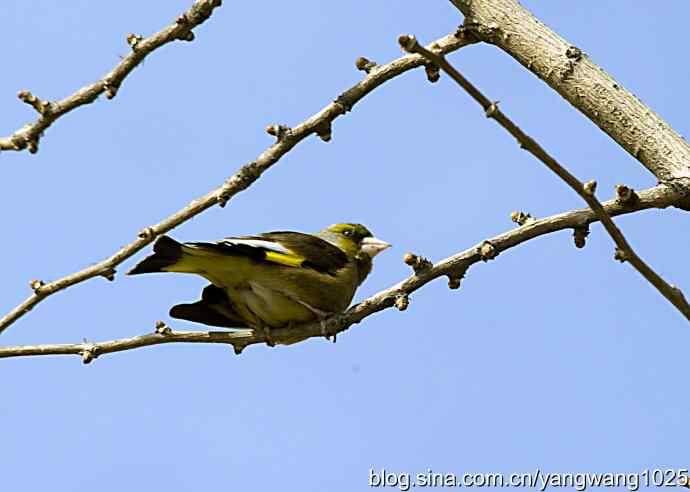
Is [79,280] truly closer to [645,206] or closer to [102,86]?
[102,86]

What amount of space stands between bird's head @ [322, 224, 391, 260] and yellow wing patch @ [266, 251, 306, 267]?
25.5 inches

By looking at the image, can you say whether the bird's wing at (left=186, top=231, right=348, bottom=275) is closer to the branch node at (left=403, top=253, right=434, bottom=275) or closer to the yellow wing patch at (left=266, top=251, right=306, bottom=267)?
the yellow wing patch at (left=266, top=251, right=306, bottom=267)

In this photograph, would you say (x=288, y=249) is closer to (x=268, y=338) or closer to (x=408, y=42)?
(x=268, y=338)

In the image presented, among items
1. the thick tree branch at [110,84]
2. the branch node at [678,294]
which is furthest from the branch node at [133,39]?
the branch node at [678,294]

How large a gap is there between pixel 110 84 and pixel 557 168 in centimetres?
189

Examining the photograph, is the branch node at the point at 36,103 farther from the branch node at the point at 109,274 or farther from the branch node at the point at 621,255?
the branch node at the point at 621,255

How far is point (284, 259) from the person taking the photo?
526 cm

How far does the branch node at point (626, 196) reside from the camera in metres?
3.24

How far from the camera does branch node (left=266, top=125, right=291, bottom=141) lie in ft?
11.9

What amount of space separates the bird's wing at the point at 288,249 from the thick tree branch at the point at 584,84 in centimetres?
192

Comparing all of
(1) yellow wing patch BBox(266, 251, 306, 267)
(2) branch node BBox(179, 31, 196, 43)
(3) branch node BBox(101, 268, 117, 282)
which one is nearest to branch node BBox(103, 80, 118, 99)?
(2) branch node BBox(179, 31, 196, 43)

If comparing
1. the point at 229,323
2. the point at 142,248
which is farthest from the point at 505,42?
the point at 229,323

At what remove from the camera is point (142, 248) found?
3398mm

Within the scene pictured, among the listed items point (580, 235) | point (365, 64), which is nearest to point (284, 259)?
point (365, 64)
